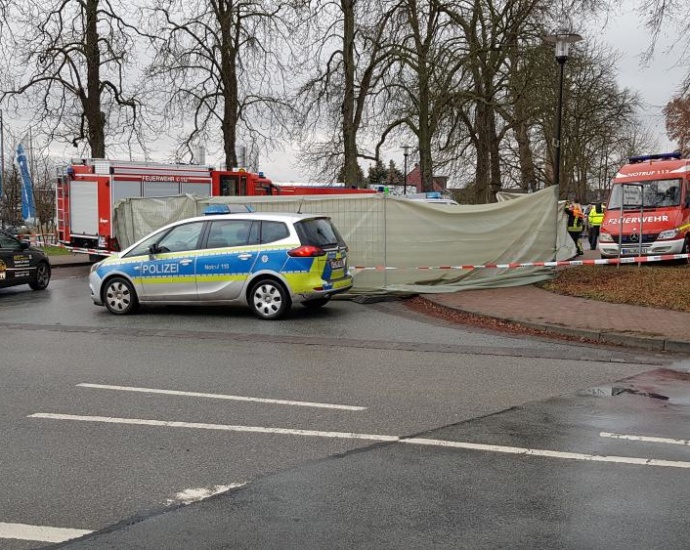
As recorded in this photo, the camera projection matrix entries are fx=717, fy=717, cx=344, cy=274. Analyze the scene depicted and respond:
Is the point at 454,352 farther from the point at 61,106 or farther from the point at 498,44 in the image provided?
the point at 61,106

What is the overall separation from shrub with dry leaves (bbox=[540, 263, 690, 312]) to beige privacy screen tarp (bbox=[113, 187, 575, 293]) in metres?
0.83

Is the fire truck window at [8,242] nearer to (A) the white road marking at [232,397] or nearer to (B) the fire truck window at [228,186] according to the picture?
(B) the fire truck window at [228,186]

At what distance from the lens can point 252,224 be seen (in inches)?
447

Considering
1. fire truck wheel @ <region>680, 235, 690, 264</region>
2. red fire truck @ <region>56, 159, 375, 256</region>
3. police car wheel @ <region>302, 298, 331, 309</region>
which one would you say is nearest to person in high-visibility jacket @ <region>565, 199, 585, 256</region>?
fire truck wheel @ <region>680, 235, 690, 264</region>

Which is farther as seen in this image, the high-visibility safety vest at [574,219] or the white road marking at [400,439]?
the high-visibility safety vest at [574,219]

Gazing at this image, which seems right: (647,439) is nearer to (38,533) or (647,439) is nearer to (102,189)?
(38,533)

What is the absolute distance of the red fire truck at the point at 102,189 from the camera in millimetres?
20125

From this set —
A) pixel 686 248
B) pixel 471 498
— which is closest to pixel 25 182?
pixel 686 248

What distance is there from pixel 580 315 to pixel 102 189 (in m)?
→ 14.3

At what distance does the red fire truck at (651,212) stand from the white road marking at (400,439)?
13.6 meters

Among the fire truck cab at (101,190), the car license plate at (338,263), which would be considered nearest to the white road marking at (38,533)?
the car license plate at (338,263)

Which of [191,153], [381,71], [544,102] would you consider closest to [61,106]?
[191,153]

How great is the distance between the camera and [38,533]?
3.71 meters

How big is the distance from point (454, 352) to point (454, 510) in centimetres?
493
